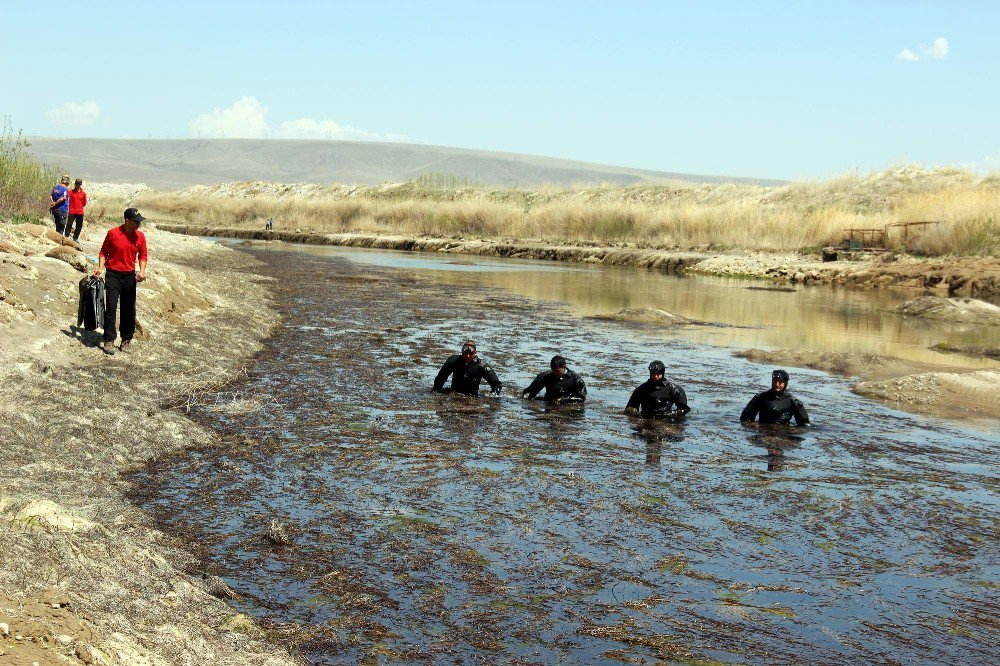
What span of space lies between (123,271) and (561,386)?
7365mm

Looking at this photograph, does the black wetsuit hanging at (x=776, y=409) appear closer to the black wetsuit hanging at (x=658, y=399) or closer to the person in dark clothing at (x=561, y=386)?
the black wetsuit hanging at (x=658, y=399)

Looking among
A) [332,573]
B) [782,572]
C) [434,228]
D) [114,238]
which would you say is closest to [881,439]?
[782,572]

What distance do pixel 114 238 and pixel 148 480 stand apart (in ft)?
18.8

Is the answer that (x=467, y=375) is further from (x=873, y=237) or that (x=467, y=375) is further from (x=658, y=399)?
(x=873, y=237)

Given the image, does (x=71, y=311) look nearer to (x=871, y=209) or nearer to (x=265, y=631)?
(x=265, y=631)

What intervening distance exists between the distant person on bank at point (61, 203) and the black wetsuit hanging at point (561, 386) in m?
16.9

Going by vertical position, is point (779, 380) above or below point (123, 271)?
below

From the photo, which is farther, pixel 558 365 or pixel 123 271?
pixel 558 365

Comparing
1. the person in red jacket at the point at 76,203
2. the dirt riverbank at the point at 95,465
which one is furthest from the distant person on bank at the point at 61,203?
the dirt riverbank at the point at 95,465

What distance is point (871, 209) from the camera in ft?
224

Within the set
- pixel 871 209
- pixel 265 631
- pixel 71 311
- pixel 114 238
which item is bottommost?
pixel 265 631

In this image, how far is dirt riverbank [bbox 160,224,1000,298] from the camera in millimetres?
43688

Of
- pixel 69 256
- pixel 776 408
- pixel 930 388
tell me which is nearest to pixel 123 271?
pixel 69 256

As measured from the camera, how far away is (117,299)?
16.5 m
